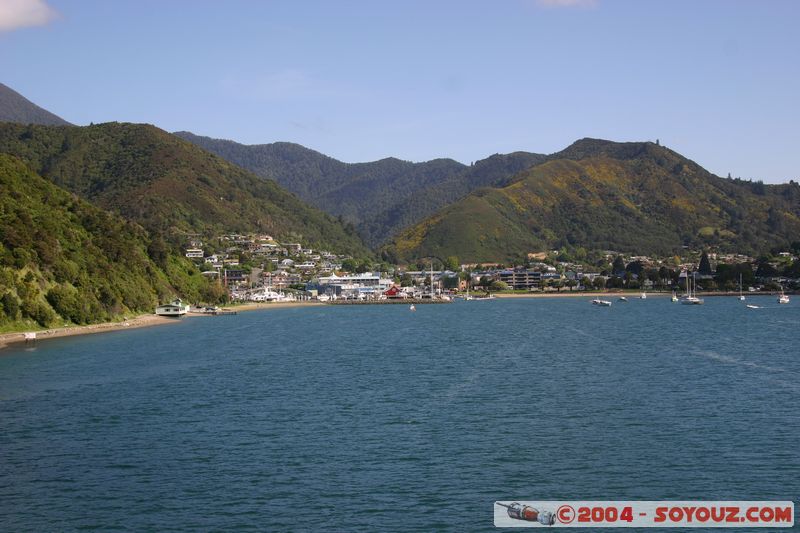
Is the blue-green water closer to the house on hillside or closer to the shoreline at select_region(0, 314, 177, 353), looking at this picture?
the shoreline at select_region(0, 314, 177, 353)

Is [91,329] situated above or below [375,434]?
above

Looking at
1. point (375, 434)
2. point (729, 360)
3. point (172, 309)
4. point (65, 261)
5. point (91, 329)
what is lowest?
point (375, 434)

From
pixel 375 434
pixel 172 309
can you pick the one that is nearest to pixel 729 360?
pixel 375 434

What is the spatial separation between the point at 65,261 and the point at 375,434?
65984mm

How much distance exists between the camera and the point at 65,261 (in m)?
90.8

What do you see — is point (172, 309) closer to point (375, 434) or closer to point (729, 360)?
point (729, 360)

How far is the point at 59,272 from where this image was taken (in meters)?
87.0

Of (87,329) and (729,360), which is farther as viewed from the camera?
(87,329)

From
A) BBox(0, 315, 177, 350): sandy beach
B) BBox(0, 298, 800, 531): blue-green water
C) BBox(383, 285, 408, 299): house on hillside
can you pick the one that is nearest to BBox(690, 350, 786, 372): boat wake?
BBox(0, 298, 800, 531): blue-green water

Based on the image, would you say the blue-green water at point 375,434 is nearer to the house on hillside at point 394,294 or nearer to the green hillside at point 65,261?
the green hillside at point 65,261

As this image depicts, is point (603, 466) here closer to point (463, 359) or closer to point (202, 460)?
point (202, 460)

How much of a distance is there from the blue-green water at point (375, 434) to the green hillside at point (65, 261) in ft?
48.6

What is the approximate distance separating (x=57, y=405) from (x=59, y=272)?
49.3m

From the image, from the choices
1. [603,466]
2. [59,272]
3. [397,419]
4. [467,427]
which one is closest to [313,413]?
[397,419]
